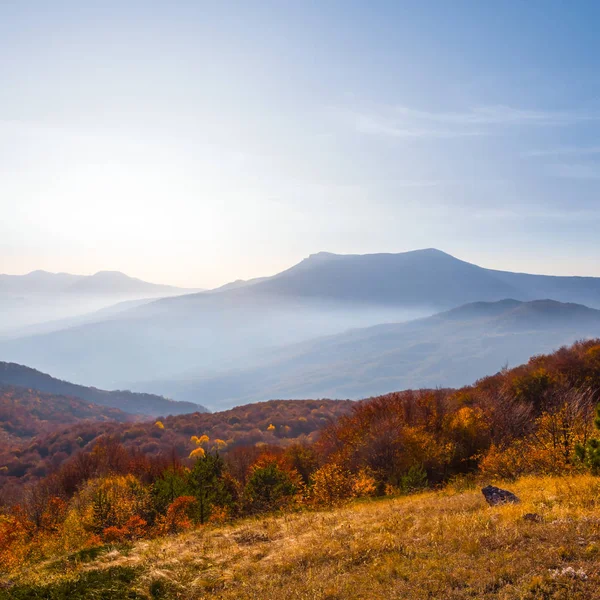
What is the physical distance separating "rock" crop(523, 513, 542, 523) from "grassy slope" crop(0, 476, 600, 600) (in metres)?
0.17

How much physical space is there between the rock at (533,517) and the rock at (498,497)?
2698 mm

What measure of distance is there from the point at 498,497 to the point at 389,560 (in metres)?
7.63

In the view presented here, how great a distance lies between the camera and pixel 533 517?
1444cm

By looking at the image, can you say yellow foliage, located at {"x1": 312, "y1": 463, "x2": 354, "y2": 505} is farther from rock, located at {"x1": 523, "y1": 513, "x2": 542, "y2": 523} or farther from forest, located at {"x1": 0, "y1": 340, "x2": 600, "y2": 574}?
rock, located at {"x1": 523, "y1": 513, "x2": 542, "y2": 523}

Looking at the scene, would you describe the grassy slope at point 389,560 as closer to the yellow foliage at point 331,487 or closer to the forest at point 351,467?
the forest at point 351,467

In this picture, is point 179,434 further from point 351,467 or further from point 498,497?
point 498,497

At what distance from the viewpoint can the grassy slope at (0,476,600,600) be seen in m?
10.7

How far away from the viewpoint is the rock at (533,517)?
14.2 metres

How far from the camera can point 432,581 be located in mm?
11148

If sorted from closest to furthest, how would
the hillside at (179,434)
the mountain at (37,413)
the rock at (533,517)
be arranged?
1. the rock at (533,517)
2. the hillside at (179,434)
3. the mountain at (37,413)

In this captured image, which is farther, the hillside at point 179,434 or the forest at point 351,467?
the hillside at point 179,434

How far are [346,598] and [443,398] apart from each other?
47.8 meters

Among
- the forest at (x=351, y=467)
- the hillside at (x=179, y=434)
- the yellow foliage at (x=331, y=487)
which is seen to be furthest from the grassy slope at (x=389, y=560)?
the hillside at (x=179, y=434)

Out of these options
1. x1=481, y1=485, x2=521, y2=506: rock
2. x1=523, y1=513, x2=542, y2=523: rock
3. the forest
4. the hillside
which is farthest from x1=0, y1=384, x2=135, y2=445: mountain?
x1=523, y1=513, x2=542, y2=523: rock
